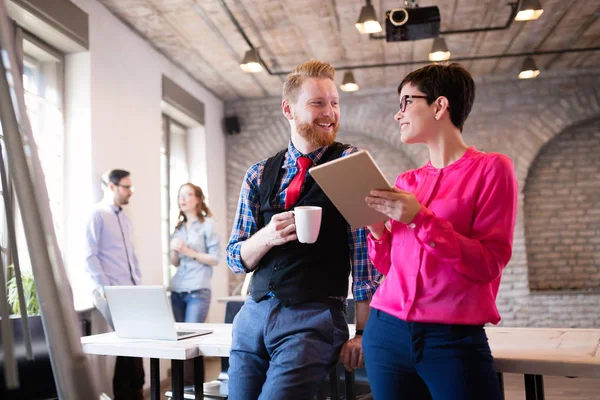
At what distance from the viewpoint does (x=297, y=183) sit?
1.59 m

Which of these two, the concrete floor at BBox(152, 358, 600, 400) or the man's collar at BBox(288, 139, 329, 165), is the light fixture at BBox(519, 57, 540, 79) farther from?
the man's collar at BBox(288, 139, 329, 165)

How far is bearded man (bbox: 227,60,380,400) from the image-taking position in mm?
1442

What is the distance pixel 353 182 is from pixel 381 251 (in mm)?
231

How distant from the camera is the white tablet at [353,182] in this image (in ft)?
4.12

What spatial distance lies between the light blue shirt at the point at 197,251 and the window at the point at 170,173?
1.35 meters

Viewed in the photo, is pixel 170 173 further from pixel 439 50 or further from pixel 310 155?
pixel 310 155

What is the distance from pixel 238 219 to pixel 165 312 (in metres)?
0.56

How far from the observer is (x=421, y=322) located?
1.26m

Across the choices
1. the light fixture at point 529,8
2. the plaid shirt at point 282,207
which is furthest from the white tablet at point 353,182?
the light fixture at point 529,8

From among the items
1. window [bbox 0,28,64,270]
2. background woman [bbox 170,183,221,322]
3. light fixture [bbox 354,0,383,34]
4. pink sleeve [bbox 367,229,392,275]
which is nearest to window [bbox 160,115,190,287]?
background woman [bbox 170,183,221,322]

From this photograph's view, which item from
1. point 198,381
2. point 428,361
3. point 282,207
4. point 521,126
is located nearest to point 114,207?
point 198,381

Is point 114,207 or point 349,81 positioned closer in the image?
point 114,207

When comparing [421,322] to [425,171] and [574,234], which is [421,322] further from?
[574,234]

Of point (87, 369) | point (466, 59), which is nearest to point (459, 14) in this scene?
point (466, 59)
